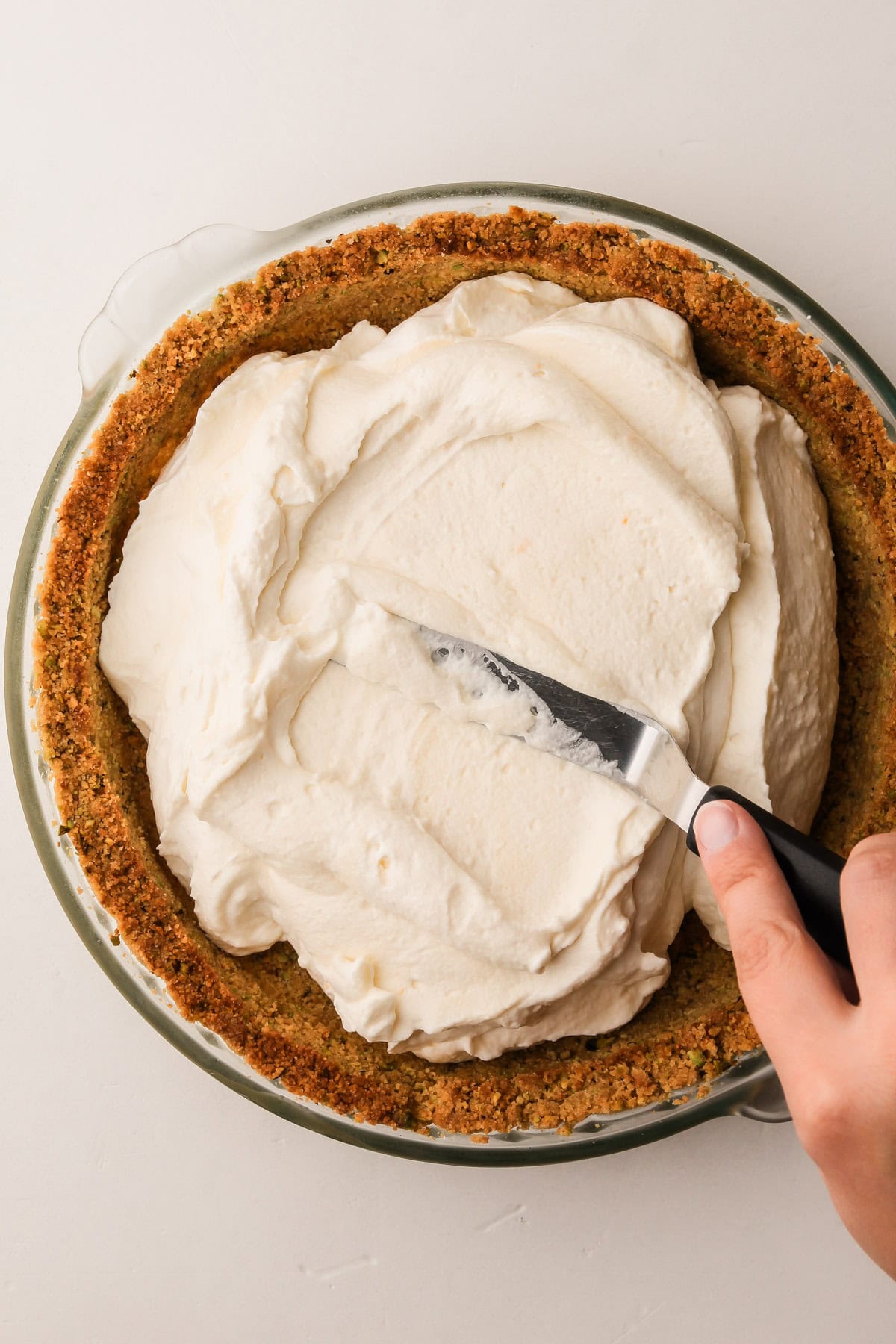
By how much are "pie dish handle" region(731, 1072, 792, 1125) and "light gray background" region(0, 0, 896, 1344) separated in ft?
0.59

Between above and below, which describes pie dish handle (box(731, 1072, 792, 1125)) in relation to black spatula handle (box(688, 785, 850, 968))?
below

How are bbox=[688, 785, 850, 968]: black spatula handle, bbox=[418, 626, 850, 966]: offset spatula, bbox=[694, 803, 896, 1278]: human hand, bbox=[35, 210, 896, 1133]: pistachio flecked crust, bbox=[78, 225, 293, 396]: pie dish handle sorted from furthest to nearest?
bbox=[78, 225, 293, 396]: pie dish handle
bbox=[35, 210, 896, 1133]: pistachio flecked crust
bbox=[418, 626, 850, 966]: offset spatula
bbox=[688, 785, 850, 968]: black spatula handle
bbox=[694, 803, 896, 1278]: human hand

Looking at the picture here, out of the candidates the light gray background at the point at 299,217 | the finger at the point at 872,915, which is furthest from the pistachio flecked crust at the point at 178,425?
the finger at the point at 872,915

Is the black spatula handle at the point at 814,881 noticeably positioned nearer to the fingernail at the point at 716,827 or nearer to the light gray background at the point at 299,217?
the fingernail at the point at 716,827

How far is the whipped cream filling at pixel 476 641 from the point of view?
1.40m

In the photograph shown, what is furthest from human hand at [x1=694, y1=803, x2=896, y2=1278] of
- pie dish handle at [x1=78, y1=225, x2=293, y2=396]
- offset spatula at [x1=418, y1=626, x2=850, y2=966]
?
pie dish handle at [x1=78, y1=225, x2=293, y2=396]

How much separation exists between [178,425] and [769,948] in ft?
3.73

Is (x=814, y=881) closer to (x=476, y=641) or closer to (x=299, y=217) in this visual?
(x=476, y=641)

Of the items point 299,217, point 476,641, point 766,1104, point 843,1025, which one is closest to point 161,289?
point 299,217

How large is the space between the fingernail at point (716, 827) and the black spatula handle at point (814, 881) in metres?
0.04

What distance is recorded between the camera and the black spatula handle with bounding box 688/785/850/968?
3.75 feet

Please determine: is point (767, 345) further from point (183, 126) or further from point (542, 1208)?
point (542, 1208)

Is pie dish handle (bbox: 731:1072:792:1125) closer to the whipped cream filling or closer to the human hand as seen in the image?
the whipped cream filling

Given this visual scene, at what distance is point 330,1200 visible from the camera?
5.97ft
